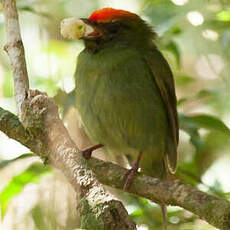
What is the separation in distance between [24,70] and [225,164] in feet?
10.8

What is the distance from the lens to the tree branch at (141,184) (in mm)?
2938

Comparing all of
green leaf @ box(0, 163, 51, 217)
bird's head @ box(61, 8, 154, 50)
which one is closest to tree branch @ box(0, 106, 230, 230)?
green leaf @ box(0, 163, 51, 217)

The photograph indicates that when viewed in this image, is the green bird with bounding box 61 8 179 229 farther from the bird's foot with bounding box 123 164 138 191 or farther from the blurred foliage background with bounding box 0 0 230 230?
the bird's foot with bounding box 123 164 138 191

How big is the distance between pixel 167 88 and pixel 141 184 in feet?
3.75

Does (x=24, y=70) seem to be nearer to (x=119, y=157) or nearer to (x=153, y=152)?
(x=153, y=152)

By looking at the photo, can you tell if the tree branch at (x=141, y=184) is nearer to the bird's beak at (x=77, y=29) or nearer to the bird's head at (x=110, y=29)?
the bird's beak at (x=77, y=29)

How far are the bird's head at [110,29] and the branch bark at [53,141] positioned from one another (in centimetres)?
85

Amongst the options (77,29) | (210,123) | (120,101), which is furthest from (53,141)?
(210,123)

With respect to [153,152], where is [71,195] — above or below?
above

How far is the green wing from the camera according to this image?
454 cm

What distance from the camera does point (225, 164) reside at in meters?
6.14

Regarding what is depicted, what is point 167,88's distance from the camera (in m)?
4.62

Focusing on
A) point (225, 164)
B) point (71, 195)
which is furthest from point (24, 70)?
point (225, 164)

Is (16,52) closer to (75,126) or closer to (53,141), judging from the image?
(53,141)
